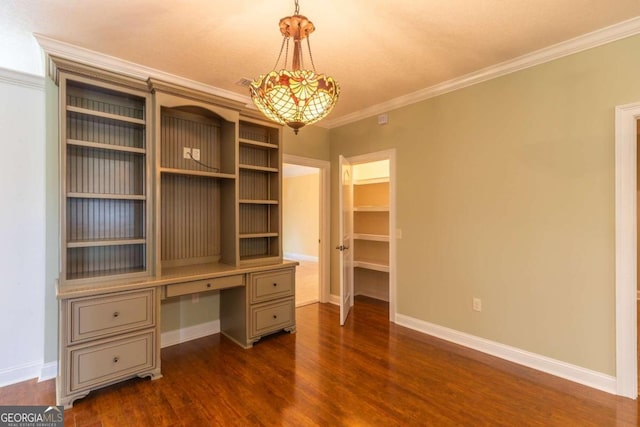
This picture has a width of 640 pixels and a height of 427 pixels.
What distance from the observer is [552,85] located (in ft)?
8.53

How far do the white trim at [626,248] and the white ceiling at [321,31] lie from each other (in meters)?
0.76

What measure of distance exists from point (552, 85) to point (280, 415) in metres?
3.29

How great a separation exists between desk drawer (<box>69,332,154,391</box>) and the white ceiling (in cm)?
230

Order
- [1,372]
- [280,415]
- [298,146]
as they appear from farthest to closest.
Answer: [298,146], [1,372], [280,415]

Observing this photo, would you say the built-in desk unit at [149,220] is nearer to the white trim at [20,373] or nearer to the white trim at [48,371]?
the white trim at [48,371]

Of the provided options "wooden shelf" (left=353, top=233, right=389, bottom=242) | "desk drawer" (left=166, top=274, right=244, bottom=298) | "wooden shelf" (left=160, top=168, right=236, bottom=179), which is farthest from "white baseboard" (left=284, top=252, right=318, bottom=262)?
"wooden shelf" (left=160, top=168, right=236, bottom=179)

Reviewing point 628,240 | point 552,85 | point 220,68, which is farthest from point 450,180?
point 220,68

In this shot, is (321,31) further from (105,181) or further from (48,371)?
(48,371)

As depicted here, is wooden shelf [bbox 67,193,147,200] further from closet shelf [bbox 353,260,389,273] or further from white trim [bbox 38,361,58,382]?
closet shelf [bbox 353,260,389,273]

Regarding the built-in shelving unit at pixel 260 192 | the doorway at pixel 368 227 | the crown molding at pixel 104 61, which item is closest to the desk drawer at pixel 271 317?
the built-in shelving unit at pixel 260 192

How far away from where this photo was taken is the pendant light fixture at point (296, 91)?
5.13 ft

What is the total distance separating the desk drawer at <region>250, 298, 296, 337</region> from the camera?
3.12 metres

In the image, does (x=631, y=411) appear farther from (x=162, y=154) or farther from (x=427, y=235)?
(x=162, y=154)

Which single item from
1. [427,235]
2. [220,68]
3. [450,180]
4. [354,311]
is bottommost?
[354,311]
